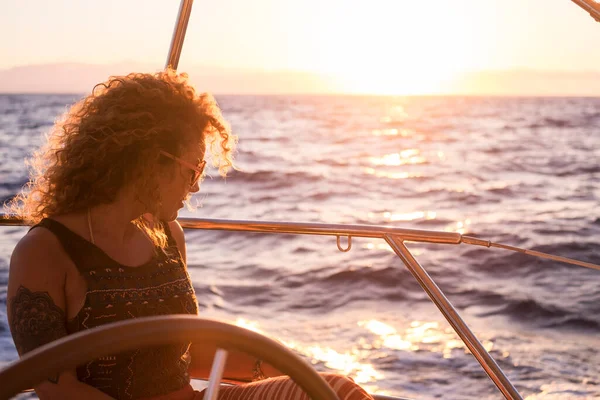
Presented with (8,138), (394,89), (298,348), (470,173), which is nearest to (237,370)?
A: (298,348)

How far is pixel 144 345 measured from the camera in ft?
2.43

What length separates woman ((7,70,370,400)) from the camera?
4.42ft

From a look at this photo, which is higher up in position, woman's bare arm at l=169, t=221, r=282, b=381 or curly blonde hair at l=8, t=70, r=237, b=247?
curly blonde hair at l=8, t=70, r=237, b=247

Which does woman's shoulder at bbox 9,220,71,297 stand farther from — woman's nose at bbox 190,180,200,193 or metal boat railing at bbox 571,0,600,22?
metal boat railing at bbox 571,0,600,22

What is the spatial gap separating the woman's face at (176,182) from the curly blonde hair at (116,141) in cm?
2

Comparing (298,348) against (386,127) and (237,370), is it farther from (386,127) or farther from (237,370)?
(386,127)

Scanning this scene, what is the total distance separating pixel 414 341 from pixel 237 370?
3.90 m

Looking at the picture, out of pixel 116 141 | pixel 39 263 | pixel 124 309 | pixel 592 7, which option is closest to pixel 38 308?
pixel 39 263

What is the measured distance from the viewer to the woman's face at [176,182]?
1.51m

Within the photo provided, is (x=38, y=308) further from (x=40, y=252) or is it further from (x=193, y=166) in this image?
(x=193, y=166)

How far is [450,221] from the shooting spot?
10.5 m

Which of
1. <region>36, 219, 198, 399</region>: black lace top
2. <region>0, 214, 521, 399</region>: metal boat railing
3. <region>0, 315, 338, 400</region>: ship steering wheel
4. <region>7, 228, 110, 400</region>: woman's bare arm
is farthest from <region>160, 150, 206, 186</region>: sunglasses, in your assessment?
<region>0, 315, 338, 400</region>: ship steering wheel

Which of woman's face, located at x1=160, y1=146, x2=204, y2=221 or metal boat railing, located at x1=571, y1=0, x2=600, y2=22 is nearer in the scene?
metal boat railing, located at x1=571, y1=0, x2=600, y2=22

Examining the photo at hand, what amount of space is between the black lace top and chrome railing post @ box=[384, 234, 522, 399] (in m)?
0.57
